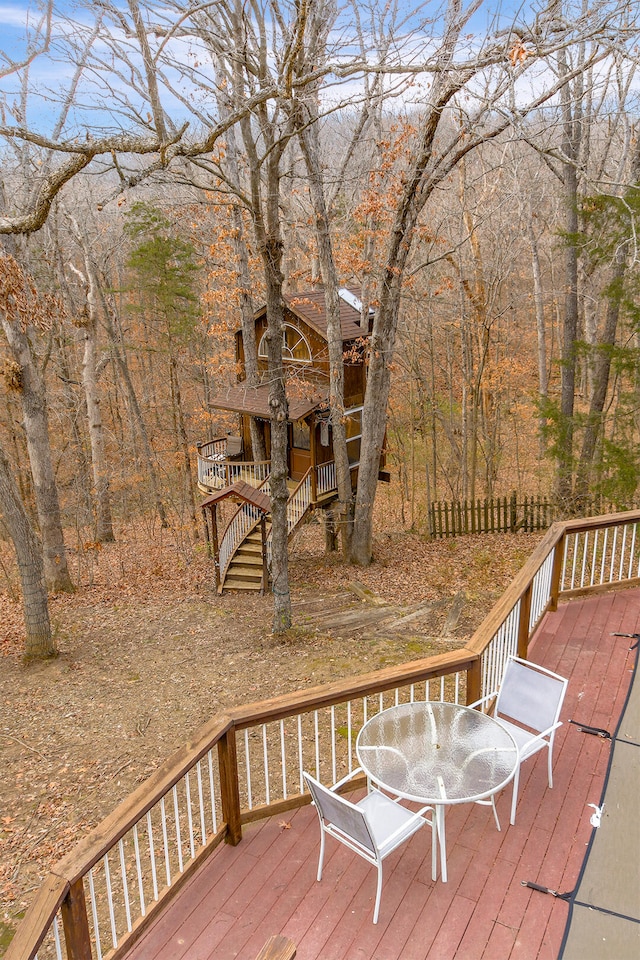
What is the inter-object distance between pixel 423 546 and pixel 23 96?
12082 mm

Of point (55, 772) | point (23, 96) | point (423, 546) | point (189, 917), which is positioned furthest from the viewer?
point (423, 546)

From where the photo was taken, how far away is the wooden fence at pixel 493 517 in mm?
14930

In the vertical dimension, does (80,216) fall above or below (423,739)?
above

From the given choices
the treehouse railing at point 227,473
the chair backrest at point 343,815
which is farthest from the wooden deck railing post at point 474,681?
the treehouse railing at point 227,473

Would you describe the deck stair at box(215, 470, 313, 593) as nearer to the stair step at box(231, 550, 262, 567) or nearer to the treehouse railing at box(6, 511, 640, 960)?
the stair step at box(231, 550, 262, 567)

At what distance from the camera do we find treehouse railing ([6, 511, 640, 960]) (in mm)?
2650

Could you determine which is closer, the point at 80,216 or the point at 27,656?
the point at 27,656

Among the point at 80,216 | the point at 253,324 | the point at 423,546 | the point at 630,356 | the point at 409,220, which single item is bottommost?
the point at 423,546

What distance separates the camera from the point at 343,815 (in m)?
3.15

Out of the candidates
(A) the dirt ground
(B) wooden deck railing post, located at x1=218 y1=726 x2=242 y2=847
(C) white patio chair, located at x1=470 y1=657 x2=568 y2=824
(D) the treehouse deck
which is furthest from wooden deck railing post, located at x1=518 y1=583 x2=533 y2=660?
(D) the treehouse deck

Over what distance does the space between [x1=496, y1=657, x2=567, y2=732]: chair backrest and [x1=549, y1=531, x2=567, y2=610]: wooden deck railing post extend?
184 cm

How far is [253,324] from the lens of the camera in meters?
14.8

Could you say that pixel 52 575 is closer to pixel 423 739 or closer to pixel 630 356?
pixel 423 739

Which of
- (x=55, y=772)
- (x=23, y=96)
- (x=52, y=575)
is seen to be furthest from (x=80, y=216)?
(x=55, y=772)
